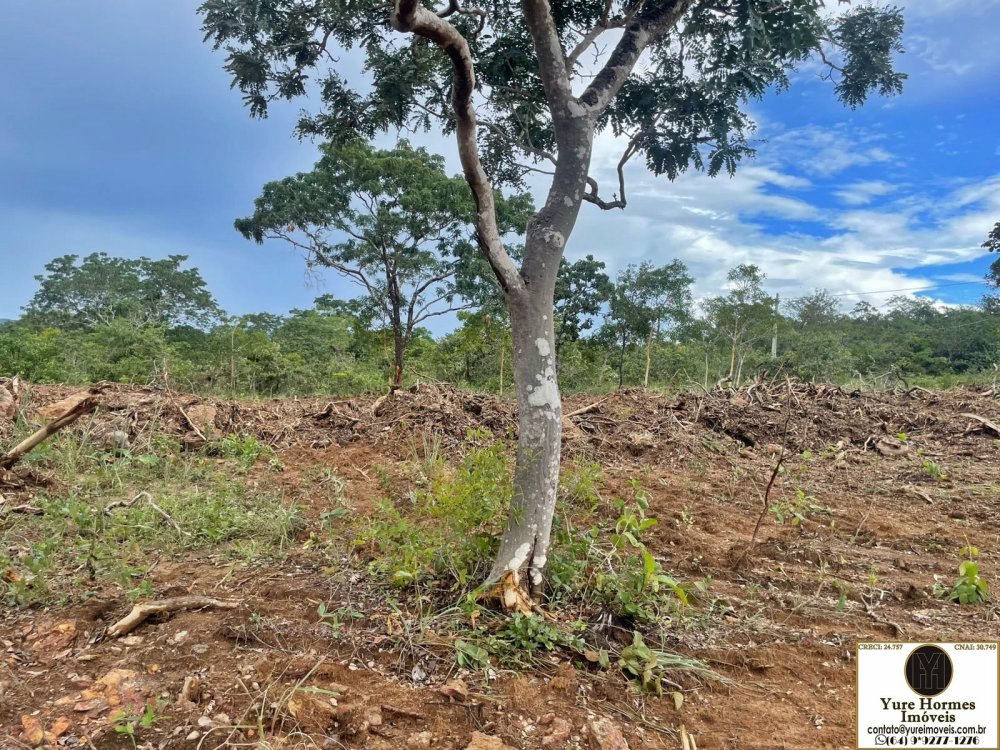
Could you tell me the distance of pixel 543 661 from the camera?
2.25 m

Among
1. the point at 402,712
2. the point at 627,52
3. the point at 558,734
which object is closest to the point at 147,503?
the point at 402,712

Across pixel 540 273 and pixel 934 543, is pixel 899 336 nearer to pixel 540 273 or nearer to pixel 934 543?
pixel 934 543

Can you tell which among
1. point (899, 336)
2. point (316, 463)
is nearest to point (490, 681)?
point (316, 463)

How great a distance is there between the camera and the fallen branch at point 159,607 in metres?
2.41

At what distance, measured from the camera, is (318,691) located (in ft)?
6.42

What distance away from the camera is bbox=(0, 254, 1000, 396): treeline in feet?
43.7

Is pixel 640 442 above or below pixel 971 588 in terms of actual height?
above

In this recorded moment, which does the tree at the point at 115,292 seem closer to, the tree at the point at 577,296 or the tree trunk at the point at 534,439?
the tree at the point at 577,296

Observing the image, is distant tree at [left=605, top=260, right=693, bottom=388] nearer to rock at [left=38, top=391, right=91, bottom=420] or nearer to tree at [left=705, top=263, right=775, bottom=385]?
tree at [left=705, top=263, right=775, bottom=385]

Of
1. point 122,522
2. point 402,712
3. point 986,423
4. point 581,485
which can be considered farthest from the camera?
point 986,423

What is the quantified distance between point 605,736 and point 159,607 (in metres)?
1.93

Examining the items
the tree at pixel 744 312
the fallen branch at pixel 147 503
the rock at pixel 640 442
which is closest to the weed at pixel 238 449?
the fallen branch at pixel 147 503

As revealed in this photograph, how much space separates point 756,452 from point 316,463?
15.4ft

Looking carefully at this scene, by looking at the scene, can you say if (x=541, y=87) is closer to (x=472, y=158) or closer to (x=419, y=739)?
(x=472, y=158)
